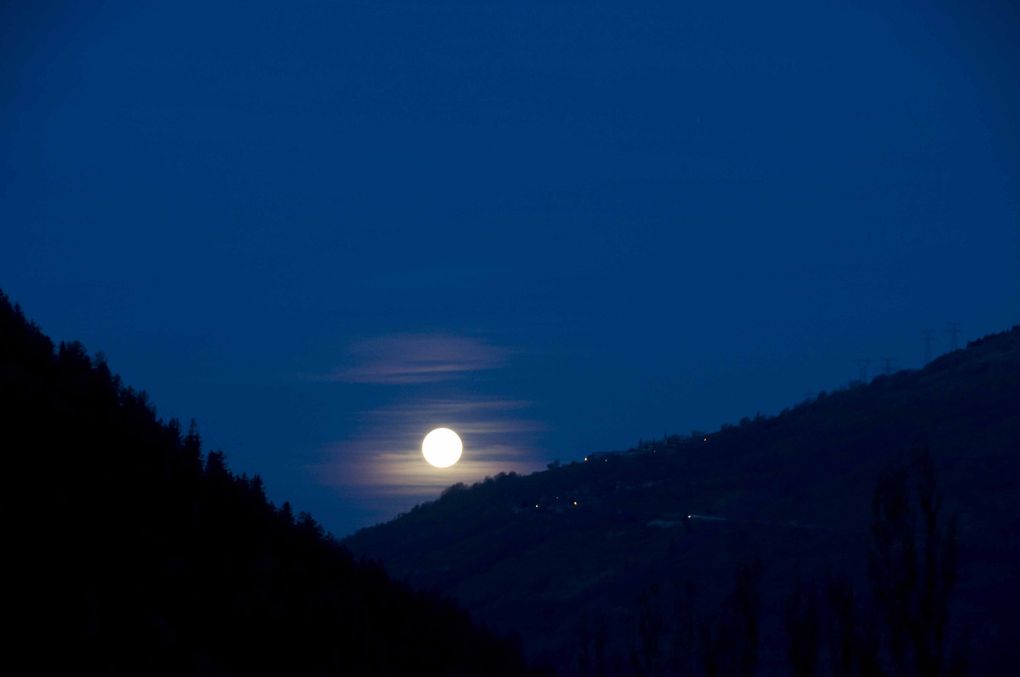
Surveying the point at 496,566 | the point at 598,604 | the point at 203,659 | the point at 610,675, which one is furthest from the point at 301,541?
the point at 496,566

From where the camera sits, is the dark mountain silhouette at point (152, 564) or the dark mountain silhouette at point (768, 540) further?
the dark mountain silhouette at point (768, 540)

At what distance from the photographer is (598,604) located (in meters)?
59.6

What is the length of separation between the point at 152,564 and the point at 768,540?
48703mm

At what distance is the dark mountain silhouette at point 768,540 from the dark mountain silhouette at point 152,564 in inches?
352

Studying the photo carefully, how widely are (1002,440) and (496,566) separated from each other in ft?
89.1

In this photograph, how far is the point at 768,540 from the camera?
2420 inches

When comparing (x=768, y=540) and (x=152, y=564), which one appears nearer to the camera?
(x=152, y=564)

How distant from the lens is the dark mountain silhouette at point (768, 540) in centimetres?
2889

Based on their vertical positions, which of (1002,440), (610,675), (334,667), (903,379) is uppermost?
(903,379)

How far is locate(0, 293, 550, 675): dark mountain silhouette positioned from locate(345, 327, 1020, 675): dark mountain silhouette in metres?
8.94

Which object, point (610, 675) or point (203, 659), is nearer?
point (203, 659)

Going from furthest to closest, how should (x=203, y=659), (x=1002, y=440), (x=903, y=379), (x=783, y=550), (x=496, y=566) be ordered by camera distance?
(x=903, y=379) < (x=496, y=566) < (x=1002, y=440) < (x=783, y=550) < (x=203, y=659)

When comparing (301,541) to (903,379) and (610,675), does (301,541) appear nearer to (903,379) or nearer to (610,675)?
(610,675)

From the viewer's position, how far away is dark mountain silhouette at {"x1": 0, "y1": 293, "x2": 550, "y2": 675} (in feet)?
42.8
